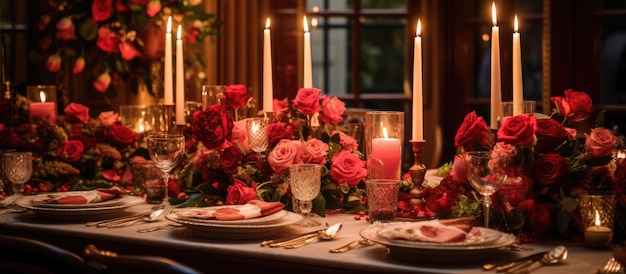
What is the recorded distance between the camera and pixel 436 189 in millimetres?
2428

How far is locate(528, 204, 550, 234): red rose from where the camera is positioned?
215 cm

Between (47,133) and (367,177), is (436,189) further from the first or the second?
(47,133)

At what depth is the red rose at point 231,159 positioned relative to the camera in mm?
2592

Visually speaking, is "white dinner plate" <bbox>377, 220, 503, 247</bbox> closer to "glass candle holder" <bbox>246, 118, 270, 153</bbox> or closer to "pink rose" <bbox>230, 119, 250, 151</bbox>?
"glass candle holder" <bbox>246, 118, 270, 153</bbox>

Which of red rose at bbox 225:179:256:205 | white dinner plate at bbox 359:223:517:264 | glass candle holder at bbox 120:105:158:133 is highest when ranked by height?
glass candle holder at bbox 120:105:158:133

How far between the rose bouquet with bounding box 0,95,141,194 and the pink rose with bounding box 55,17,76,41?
2.95ft

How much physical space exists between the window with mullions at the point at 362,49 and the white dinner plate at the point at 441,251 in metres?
3.36

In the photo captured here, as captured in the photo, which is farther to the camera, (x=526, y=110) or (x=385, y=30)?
(x=385, y=30)

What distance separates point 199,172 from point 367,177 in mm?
487

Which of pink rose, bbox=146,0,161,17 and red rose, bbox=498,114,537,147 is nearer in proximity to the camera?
red rose, bbox=498,114,537,147

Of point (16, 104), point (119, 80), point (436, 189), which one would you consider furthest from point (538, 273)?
Result: point (119, 80)

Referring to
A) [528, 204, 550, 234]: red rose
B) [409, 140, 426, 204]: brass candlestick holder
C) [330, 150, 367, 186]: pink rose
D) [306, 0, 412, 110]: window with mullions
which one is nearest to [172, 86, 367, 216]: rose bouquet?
[330, 150, 367, 186]: pink rose

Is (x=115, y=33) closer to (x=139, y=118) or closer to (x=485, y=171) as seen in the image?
(x=139, y=118)

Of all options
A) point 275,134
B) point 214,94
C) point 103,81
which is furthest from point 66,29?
point 275,134
